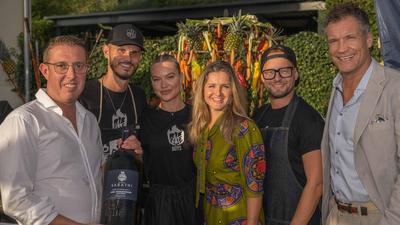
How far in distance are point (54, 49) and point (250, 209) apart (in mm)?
A: 1460

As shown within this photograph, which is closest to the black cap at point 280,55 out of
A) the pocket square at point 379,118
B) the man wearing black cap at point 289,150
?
the man wearing black cap at point 289,150

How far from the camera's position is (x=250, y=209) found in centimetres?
292

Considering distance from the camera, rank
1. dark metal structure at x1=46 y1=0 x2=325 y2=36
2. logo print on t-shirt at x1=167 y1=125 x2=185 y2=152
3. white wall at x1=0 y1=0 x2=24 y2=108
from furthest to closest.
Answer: dark metal structure at x1=46 y1=0 x2=325 y2=36 → white wall at x1=0 y1=0 x2=24 y2=108 → logo print on t-shirt at x1=167 y1=125 x2=185 y2=152

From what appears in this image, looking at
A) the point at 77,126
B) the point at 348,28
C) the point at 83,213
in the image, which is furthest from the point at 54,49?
→ the point at 348,28

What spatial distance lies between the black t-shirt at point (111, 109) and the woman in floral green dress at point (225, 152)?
1.95 feet

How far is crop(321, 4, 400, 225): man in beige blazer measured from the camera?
2.51 m

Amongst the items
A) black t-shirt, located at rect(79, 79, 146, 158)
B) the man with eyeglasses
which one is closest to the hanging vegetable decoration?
black t-shirt, located at rect(79, 79, 146, 158)

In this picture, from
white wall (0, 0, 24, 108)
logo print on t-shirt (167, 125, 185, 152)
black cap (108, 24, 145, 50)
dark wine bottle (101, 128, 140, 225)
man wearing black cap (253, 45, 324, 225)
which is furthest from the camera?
white wall (0, 0, 24, 108)

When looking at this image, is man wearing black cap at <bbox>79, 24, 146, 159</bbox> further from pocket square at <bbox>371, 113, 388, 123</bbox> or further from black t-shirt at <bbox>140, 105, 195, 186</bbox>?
pocket square at <bbox>371, 113, 388, 123</bbox>

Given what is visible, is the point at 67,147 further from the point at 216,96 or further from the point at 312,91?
the point at 312,91

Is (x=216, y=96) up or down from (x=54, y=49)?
down

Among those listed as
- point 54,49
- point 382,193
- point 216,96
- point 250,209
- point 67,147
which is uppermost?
point 54,49

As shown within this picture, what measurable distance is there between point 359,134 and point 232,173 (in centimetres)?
81

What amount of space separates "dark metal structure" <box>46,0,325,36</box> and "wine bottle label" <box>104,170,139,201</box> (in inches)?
324
